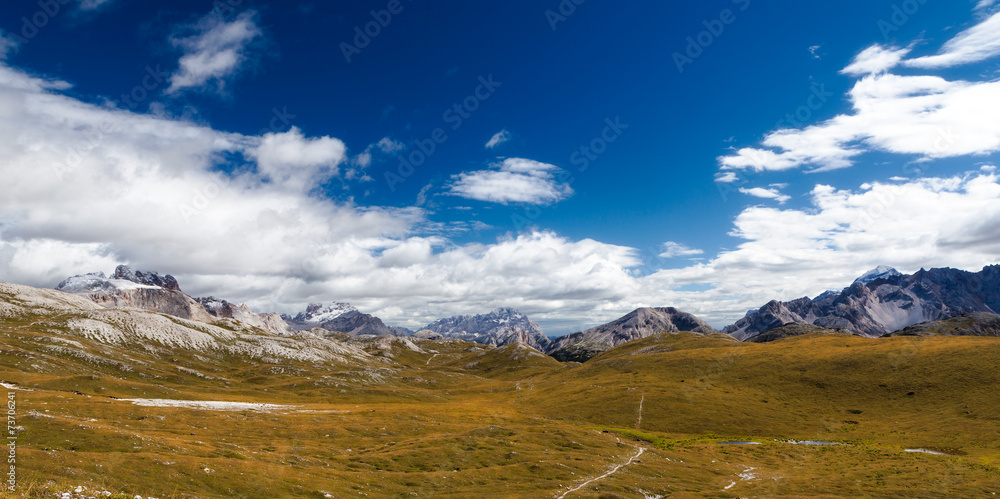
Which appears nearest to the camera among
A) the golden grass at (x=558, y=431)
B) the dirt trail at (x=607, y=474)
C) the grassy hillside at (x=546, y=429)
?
the golden grass at (x=558, y=431)

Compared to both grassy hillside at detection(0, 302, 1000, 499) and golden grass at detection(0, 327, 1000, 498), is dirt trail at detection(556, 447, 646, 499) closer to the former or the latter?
grassy hillside at detection(0, 302, 1000, 499)

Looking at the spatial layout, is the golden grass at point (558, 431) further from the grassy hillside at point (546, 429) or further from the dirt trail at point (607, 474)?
the dirt trail at point (607, 474)

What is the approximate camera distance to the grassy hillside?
4812cm

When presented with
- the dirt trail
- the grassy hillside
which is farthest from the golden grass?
the dirt trail

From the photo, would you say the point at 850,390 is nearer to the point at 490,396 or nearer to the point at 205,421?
the point at 490,396

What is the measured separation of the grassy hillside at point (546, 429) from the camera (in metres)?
48.1

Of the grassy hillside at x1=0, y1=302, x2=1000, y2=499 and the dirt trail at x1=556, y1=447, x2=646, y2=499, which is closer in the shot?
the grassy hillside at x1=0, y1=302, x2=1000, y2=499

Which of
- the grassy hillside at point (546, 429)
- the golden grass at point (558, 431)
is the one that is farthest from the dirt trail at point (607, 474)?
the golden grass at point (558, 431)

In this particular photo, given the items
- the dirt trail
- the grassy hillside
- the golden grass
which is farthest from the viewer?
the dirt trail

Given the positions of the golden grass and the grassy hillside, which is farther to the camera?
the grassy hillside

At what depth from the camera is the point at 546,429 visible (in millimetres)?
94438

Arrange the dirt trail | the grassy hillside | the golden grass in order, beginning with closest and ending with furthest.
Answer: the golden grass < the grassy hillside < the dirt trail

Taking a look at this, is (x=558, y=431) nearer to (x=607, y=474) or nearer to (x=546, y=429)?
(x=546, y=429)

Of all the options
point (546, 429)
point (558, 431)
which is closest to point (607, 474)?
point (558, 431)
